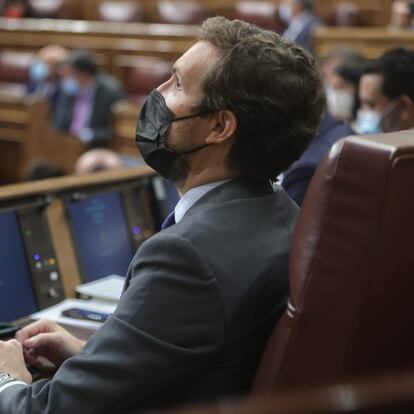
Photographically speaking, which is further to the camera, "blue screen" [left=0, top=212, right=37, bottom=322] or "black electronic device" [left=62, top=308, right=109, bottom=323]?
"blue screen" [left=0, top=212, right=37, bottom=322]

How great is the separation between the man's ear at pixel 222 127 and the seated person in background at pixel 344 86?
3.37 metres

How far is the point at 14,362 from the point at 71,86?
512 centimetres

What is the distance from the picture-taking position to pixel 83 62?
20.6 ft

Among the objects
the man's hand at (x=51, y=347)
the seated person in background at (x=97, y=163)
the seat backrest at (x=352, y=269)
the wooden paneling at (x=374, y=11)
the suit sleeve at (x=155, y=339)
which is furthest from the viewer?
the wooden paneling at (x=374, y=11)

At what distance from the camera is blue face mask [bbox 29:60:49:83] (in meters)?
6.85

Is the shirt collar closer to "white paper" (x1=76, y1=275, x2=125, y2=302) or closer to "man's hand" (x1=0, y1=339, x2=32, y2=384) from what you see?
"man's hand" (x1=0, y1=339, x2=32, y2=384)

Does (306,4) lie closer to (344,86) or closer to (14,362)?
(344,86)

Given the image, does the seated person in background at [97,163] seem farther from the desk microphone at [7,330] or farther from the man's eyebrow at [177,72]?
the man's eyebrow at [177,72]

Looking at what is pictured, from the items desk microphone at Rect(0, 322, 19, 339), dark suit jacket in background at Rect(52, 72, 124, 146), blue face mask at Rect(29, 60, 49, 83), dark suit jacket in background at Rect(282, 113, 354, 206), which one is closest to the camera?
desk microphone at Rect(0, 322, 19, 339)

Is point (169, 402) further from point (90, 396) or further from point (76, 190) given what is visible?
point (76, 190)

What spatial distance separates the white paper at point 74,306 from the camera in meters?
2.00

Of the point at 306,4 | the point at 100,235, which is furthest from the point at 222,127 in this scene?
the point at 306,4

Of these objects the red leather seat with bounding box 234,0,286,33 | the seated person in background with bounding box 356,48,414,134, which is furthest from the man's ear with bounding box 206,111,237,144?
the red leather seat with bounding box 234,0,286,33

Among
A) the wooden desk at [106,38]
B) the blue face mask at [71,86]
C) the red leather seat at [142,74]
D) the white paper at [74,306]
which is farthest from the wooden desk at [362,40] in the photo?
the white paper at [74,306]
